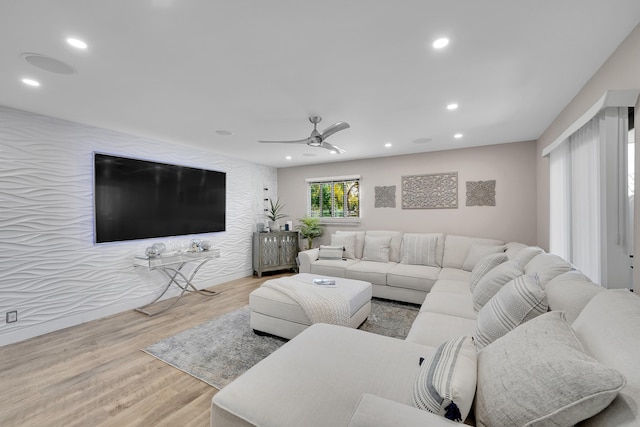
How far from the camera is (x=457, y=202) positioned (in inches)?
181

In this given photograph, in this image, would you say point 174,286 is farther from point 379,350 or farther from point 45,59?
point 379,350

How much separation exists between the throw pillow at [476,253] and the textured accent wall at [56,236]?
185 inches

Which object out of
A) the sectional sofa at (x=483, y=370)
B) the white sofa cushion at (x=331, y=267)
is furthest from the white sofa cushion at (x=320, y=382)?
the white sofa cushion at (x=331, y=267)

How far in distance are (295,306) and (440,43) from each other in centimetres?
248

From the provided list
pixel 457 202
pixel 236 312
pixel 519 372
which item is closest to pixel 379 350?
pixel 519 372

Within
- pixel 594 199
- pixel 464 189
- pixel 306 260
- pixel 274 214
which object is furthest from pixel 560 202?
pixel 274 214

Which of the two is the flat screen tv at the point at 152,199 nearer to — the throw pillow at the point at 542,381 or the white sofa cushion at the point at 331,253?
the white sofa cushion at the point at 331,253

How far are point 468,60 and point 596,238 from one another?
178 cm

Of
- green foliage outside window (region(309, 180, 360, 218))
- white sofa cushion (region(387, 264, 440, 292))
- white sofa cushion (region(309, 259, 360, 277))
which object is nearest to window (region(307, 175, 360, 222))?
green foliage outside window (region(309, 180, 360, 218))

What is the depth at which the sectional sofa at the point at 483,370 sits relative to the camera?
78 centimetres

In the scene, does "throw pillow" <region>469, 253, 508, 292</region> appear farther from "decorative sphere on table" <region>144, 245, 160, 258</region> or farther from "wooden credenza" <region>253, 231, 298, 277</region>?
"decorative sphere on table" <region>144, 245, 160, 258</region>

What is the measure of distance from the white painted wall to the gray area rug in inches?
76.0

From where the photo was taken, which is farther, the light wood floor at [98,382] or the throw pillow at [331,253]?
→ the throw pillow at [331,253]

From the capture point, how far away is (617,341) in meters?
0.89
